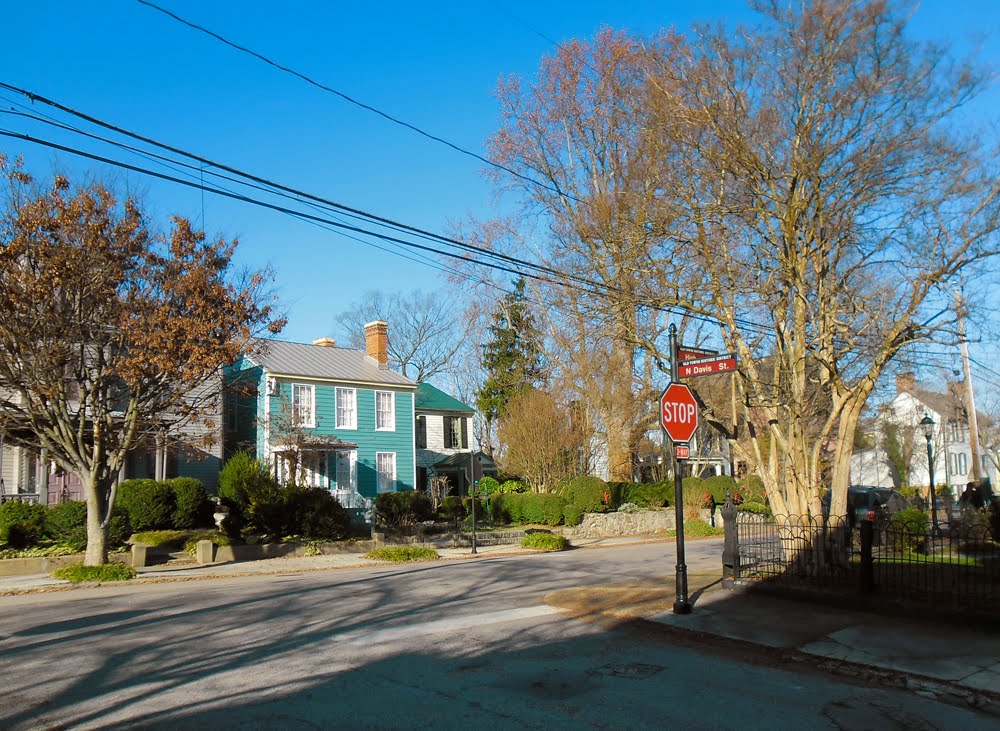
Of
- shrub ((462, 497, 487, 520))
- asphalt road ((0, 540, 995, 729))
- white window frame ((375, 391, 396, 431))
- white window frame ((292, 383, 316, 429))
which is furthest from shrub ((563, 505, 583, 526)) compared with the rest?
asphalt road ((0, 540, 995, 729))

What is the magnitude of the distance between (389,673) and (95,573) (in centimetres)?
1171

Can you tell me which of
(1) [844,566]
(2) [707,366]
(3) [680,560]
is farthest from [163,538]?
(1) [844,566]

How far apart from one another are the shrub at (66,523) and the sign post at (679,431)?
55.3 ft

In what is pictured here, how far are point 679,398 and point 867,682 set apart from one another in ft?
14.5

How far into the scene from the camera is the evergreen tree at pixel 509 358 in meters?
36.3

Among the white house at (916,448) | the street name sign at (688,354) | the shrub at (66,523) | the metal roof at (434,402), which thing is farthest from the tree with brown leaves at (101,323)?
the white house at (916,448)

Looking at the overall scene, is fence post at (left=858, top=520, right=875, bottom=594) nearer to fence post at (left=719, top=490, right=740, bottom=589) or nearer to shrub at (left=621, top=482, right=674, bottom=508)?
fence post at (left=719, top=490, right=740, bottom=589)

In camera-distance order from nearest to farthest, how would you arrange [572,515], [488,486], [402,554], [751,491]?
[402,554] → [572,515] → [751,491] → [488,486]

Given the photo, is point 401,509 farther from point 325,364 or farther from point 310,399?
point 325,364

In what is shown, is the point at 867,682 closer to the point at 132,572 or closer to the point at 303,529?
the point at 132,572

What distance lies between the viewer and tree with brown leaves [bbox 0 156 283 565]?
1617cm

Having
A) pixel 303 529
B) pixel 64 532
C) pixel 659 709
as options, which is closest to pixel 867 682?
pixel 659 709

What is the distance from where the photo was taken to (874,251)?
1387 centimetres

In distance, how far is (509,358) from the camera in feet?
161
